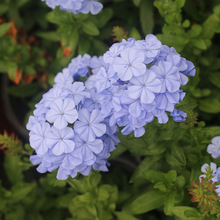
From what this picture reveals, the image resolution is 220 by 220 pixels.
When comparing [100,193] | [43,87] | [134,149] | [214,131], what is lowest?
[43,87]

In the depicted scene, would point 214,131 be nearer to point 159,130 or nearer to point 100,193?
point 159,130

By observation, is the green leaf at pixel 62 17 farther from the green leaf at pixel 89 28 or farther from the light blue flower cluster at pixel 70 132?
the light blue flower cluster at pixel 70 132

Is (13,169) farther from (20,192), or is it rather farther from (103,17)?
(103,17)

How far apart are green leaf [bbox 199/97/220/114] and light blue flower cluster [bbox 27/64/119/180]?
2.02 ft

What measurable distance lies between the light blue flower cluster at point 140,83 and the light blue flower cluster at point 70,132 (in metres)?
0.06

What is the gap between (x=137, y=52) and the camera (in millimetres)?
833

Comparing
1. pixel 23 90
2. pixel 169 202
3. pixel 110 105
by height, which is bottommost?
pixel 23 90

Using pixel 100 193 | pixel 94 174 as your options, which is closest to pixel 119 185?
pixel 100 193

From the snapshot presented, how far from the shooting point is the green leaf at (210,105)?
141cm

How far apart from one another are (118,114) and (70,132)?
0.48ft

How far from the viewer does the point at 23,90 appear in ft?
6.15

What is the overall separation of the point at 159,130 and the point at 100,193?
1.23ft

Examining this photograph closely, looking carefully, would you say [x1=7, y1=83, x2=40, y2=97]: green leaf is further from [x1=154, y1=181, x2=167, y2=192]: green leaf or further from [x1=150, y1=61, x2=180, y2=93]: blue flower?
[x1=150, y1=61, x2=180, y2=93]: blue flower

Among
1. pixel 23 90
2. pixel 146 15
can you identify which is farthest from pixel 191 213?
pixel 23 90
